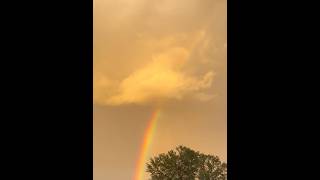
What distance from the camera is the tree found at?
23.6 m

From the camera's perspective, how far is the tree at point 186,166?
23641mm

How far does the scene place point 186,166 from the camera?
2389 cm
